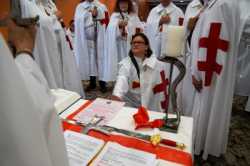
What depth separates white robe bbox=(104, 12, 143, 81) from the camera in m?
3.12

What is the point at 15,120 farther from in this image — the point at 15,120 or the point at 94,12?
the point at 94,12

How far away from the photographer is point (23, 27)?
64 centimetres

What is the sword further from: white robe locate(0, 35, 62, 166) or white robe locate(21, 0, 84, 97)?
white robe locate(21, 0, 84, 97)

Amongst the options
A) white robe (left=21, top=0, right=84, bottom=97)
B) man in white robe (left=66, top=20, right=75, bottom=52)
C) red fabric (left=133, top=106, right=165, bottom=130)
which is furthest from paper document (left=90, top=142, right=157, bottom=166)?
man in white robe (left=66, top=20, right=75, bottom=52)

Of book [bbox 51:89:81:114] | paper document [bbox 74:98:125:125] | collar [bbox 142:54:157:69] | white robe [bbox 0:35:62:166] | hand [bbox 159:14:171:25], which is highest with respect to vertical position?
hand [bbox 159:14:171:25]

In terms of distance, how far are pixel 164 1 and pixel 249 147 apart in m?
1.91

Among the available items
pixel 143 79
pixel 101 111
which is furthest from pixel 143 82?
pixel 101 111

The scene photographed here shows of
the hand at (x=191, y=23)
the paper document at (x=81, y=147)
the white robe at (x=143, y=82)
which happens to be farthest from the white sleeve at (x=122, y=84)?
the hand at (x=191, y=23)

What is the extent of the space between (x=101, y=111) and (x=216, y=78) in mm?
916

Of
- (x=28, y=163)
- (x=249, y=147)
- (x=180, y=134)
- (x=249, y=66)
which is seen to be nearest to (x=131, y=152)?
(x=180, y=134)

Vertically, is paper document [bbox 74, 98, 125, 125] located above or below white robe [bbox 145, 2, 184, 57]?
below

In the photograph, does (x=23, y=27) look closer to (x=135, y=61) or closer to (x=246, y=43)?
(x=135, y=61)

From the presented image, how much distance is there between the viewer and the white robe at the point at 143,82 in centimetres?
165

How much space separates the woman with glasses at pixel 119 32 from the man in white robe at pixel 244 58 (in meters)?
1.36
